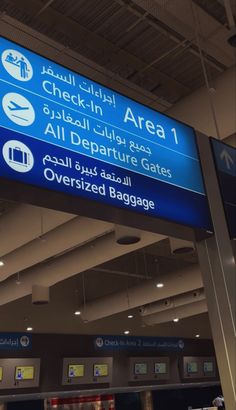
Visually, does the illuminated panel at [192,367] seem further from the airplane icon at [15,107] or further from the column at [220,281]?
the airplane icon at [15,107]

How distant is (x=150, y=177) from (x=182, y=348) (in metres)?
15.9

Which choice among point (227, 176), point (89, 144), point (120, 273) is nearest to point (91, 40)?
point (227, 176)

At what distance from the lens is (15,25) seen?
4.00 m

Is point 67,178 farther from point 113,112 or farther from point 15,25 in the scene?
point 15,25

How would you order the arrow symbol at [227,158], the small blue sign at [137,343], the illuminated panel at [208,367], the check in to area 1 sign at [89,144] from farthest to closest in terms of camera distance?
the illuminated panel at [208,367]
the small blue sign at [137,343]
the arrow symbol at [227,158]
the check in to area 1 sign at [89,144]

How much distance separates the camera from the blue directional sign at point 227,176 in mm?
3227

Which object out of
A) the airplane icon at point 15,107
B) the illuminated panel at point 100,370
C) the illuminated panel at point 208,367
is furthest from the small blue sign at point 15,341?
the airplane icon at point 15,107

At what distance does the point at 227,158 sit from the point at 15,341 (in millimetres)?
10810

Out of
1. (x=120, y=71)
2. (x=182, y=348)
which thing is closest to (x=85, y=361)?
(x=182, y=348)

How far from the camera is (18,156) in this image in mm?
2127

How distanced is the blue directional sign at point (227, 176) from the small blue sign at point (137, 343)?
39.5 feet

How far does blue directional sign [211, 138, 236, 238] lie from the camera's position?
10.6 ft

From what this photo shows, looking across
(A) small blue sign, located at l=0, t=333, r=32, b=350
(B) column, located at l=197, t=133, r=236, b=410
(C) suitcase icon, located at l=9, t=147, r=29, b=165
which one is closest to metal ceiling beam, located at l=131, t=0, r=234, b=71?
(B) column, located at l=197, t=133, r=236, b=410

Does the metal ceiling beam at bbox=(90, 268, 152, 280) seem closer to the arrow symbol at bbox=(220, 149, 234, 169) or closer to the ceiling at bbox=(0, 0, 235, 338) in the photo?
the ceiling at bbox=(0, 0, 235, 338)
